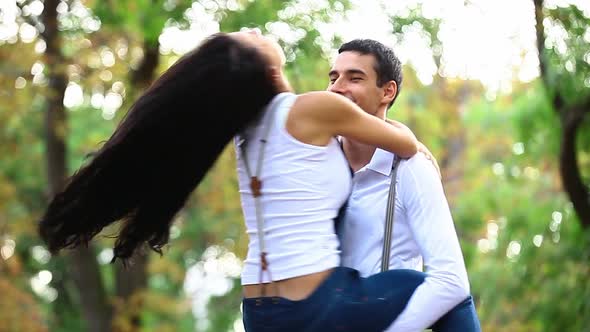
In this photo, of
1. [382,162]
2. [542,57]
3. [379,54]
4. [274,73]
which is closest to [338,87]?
[379,54]

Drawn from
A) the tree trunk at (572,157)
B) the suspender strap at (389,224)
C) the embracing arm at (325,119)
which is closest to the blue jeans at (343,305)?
the suspender strap at (389,224)

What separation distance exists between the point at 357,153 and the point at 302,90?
8168mm

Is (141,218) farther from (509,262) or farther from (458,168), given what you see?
(458,168)

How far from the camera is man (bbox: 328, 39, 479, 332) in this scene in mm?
3357

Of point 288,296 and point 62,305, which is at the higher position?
point 288,296

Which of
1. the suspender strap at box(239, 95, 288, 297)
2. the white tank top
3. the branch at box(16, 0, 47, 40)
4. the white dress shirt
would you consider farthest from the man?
the branch at box(16, 0, 47, 40)

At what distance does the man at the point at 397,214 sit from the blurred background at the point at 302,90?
3.66 m

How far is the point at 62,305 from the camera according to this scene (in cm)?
2170

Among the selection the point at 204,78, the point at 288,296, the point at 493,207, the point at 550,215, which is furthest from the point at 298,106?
the point at 493,207

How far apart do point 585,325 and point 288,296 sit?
7446 mm

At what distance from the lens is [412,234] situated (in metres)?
3.52

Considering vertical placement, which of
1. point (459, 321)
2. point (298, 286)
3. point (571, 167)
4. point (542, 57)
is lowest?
point (571, 167)

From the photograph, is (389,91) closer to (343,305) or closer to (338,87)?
(338,87)

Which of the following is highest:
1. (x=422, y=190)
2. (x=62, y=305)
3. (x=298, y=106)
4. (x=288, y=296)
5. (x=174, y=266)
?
(x=298, y=106)
